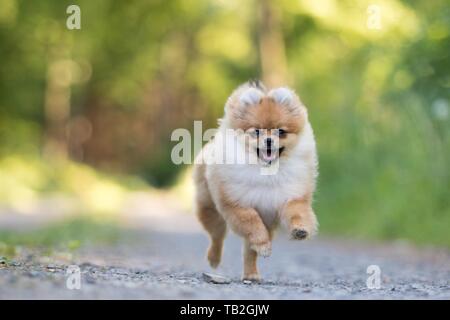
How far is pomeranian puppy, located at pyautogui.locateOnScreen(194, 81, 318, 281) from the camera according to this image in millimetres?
6434

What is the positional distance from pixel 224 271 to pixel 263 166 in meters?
2.23

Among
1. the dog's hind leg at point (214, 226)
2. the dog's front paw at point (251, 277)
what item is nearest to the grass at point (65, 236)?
the dog's hind leg at point (214, 226)

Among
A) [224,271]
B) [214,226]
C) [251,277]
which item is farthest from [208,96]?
[251,277]

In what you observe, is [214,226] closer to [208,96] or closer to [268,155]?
[268,155]

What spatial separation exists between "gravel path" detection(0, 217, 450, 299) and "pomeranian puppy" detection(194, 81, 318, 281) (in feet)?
1.65

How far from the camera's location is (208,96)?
112 ft

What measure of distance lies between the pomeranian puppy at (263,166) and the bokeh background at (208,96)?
2933mm

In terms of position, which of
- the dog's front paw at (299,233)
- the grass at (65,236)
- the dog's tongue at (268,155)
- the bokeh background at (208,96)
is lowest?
the dog's front paw at (299,233)

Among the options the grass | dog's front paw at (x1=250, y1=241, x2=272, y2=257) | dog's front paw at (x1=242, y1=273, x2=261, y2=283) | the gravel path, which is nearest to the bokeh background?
the grass

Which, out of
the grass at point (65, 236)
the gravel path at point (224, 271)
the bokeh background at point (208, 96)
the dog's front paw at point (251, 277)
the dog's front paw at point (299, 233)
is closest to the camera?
the gravel path at point (224, 271)

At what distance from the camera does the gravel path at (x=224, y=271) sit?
4.85 m

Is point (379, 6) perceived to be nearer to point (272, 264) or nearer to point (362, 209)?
point (362, 209)

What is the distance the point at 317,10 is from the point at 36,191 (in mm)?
9848

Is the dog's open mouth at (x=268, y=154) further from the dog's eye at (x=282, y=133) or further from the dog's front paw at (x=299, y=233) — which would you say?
the dog's front paw at (x=299, y=233)
